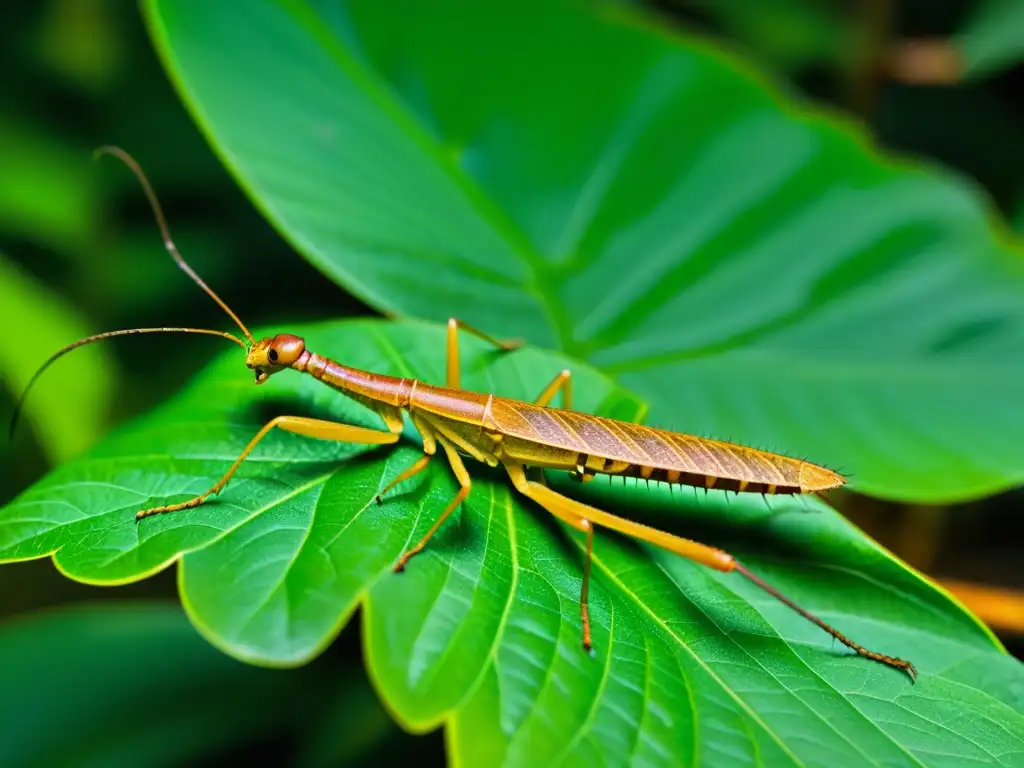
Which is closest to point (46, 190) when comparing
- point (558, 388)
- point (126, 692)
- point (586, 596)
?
point (126, 692)

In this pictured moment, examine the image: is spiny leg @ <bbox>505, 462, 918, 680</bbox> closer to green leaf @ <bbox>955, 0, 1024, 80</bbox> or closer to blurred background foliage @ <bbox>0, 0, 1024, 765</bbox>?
blurred background foliage @ <bbox>0, 0, 1024, 765</bbox>

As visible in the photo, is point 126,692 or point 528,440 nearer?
point 528,440

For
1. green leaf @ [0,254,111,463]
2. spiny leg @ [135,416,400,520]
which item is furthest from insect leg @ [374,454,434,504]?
green leaf @ [0,254,111,463]

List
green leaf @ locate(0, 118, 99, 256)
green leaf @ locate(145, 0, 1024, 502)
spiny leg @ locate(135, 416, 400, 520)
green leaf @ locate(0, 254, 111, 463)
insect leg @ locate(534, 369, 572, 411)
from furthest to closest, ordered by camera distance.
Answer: green leaf @ locate(0, 118, 99, 256), green leaf @ locate(0, 254, 111, 463), green leaf @ locate(145, 0, 1024, 502), insect leg @ locate(534, 369, 572, 411), spiny leg @ locate(135, 416, 400, 520)

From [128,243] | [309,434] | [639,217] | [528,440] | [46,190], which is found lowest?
[128,243]

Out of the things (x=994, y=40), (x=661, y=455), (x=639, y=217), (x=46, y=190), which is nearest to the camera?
(x=661, y=455)

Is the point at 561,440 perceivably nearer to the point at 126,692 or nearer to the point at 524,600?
the point at 524,600

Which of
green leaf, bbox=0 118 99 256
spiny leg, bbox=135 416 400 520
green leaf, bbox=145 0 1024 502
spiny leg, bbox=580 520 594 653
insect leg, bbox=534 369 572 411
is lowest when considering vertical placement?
green leaf, bbox=0 118 99 256
